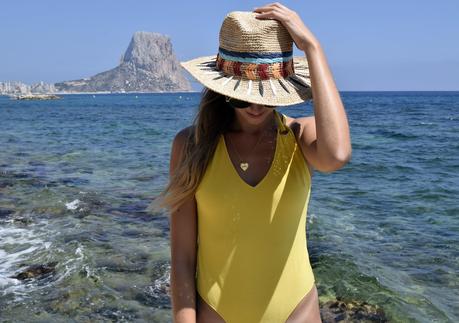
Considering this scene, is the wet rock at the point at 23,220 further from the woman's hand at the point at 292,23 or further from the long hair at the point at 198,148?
the woman's hand at the point at 292,23

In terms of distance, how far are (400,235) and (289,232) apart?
8353mm

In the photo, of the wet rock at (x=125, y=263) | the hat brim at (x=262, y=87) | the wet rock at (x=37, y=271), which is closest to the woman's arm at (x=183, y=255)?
the hat brim at (x=262, y=87)

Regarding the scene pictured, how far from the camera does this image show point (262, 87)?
2.17 meters

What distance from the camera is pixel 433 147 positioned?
82.0 feet

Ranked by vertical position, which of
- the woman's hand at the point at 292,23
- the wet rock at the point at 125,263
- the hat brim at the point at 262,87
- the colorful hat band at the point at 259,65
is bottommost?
the wet rock at the point at 125,263

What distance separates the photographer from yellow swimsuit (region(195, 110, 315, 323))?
7.33ft

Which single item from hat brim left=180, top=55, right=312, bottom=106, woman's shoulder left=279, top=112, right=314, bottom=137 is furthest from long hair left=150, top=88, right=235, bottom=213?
woman's shoulder left=279, top=112, right=314, bottom=137

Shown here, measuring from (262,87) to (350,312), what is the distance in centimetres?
506

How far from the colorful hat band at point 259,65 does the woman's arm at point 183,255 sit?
39 cm

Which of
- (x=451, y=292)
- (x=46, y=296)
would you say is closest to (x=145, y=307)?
(x=46, y=296)

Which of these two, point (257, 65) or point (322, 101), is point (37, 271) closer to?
point (257, 65)

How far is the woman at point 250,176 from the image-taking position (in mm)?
2154

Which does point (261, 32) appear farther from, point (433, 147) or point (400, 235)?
point (433, 147)

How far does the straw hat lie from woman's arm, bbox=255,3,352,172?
0.06 m
